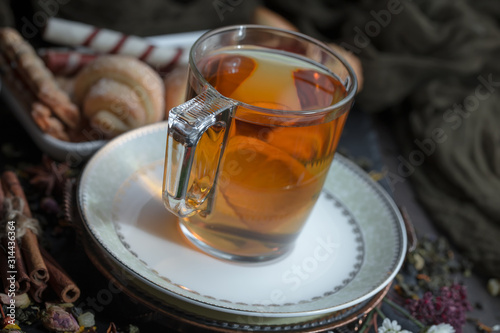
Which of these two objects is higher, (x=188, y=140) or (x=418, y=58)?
A: (x=188, y=140)

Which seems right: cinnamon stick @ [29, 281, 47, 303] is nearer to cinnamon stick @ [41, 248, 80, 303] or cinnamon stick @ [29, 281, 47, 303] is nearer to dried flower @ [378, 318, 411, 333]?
cinnamon stick @ [41, 248, 80, 303]

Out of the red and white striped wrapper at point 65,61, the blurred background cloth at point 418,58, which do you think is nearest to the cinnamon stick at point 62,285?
the red and white striped wrapper at point 65,61

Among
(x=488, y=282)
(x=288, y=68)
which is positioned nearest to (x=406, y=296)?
(x=488, y=282)

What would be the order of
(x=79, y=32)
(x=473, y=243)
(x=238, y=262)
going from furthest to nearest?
(x=79, y=32) → (x=473, y=243) → (x=238, y=262)

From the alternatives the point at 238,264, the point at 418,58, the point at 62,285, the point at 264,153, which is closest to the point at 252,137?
the point at 264,153

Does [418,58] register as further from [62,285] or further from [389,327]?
[62,285]

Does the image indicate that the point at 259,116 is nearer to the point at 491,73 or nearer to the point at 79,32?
the point at 79,32

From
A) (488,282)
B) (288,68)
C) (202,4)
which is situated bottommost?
(488,282)

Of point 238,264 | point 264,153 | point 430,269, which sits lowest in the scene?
point 430,269

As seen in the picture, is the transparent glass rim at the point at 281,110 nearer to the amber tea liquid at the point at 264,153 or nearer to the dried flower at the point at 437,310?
the amber tea liquid at the point at 264,153
